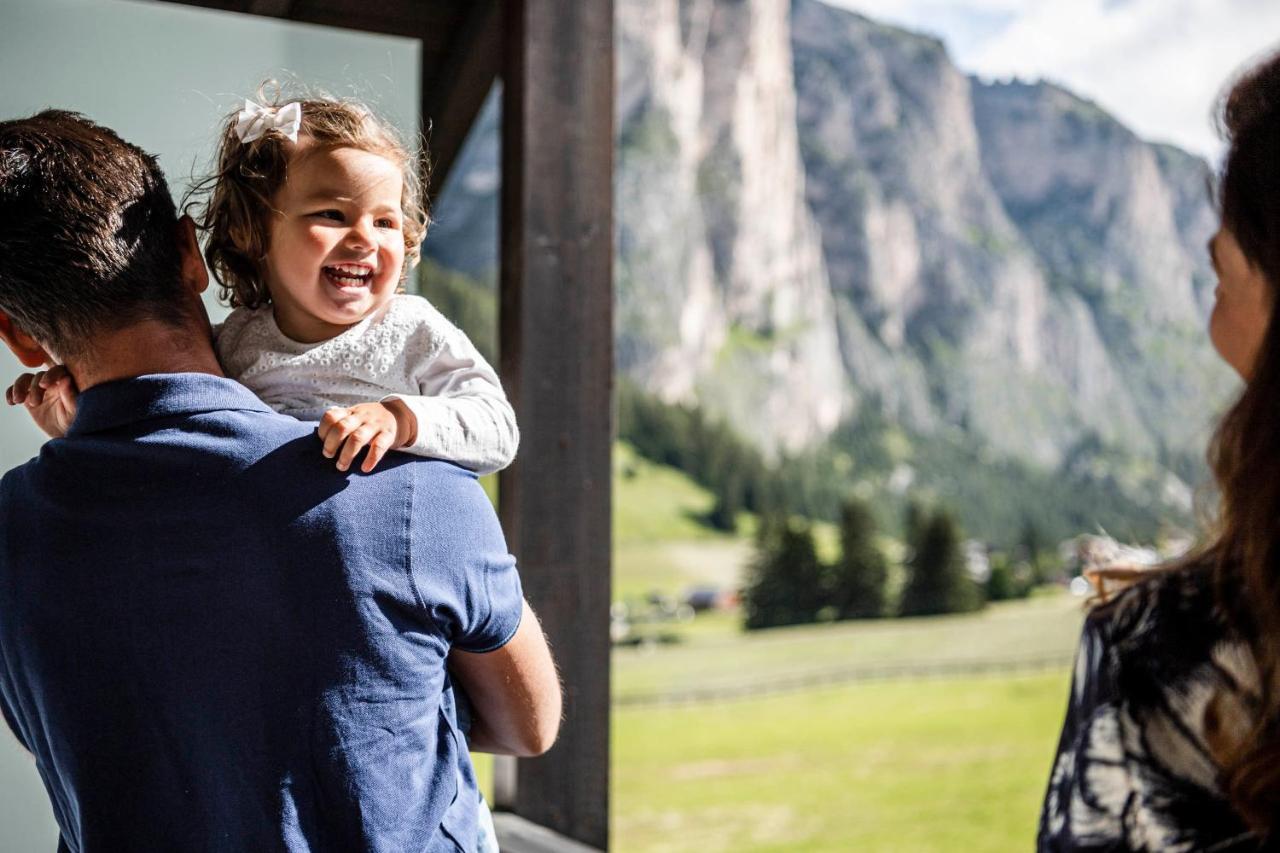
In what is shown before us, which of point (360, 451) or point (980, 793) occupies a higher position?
point (360, 451)

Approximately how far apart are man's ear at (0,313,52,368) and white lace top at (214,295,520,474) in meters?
0.14

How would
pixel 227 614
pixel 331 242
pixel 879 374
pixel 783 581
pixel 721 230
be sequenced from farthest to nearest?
pixel 879 374, pixel 721 230, pixel 783 581, pixel 331 242, pixel 227 614

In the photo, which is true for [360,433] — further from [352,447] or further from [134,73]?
[134,73]

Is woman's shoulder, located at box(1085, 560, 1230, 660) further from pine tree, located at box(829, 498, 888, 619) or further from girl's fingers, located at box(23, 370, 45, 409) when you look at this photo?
pine tree, located at box(829, 498, 888, 619)

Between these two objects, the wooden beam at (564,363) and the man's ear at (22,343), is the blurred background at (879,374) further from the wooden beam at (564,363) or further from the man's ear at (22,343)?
the man's ear at (22,343)

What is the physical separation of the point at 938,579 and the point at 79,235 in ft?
102

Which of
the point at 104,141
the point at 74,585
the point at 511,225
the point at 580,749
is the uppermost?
the point at 511,225

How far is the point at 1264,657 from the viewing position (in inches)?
23.6

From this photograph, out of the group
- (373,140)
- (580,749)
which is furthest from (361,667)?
(580,749)

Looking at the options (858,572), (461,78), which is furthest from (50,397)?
(858,572)

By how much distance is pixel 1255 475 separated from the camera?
626 millimetres

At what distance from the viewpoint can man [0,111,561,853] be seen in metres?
0.81

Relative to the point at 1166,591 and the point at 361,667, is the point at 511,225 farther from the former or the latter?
the point at 1166,591

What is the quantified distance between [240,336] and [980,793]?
26.6m
